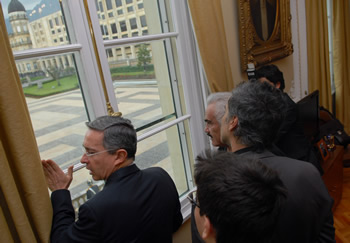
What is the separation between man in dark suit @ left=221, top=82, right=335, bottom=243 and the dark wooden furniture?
1.99 meters

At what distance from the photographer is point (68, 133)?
171cm

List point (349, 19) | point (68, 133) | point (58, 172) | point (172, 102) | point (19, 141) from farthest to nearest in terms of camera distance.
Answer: point (349, 19)
point (172, 102)
point (68, 133)
point (58, 172)
point (19, 141)

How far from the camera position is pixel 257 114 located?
125 centimetres

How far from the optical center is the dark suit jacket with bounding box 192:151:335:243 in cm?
105

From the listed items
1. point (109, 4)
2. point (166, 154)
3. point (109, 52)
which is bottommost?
point (166, 154)

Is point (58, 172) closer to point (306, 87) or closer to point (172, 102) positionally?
point (172, 102)

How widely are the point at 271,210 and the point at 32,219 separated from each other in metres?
0.92

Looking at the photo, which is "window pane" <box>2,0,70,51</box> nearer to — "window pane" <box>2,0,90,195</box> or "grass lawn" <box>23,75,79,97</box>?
"window pane" <box>2,0,90,195</box>

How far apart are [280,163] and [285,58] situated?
9.31 ft

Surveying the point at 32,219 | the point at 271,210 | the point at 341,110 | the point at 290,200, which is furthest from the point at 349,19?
the point at 32,219

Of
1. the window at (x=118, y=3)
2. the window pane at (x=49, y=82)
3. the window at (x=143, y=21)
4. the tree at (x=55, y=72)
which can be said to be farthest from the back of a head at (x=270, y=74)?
the tree at (x=55, y=72)

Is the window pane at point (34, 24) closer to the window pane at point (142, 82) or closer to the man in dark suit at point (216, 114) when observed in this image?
the window pane at point (142, 82)

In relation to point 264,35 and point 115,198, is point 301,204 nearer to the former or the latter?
point 115,198

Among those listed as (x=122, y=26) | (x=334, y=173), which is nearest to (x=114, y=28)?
(x=122, y=26)
